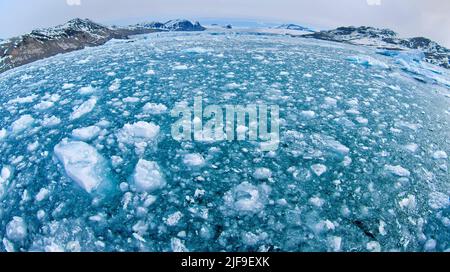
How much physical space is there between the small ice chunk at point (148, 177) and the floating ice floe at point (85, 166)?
0.71 ft

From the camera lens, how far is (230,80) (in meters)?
5.04

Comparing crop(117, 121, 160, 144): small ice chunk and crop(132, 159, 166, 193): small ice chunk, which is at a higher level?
crop(117, 121, 160, 144): small ice chunk

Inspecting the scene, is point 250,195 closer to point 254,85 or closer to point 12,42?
point 254,85

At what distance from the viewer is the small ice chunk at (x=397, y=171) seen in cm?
244

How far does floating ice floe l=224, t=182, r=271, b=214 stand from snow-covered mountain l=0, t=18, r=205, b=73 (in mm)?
12353

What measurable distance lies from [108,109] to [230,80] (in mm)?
2286

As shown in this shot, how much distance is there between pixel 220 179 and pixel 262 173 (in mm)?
A: 375

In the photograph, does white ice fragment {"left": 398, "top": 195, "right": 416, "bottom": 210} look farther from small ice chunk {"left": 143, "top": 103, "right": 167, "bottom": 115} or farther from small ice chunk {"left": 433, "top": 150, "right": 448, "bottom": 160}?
small ice chunk {"left": 143, "top": 103, "right": 167, "bottom": 115}

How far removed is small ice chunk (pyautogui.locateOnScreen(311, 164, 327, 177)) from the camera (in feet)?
7.76

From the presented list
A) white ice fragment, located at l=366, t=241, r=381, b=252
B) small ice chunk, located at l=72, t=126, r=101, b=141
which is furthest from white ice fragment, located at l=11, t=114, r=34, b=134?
white ice fragment, located at l=366, t=241, r=381, b=252

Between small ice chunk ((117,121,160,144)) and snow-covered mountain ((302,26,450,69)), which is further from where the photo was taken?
snow-covered mountain ((302,26,450,69))

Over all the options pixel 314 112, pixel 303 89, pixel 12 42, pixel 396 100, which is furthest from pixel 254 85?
pixel 12 42

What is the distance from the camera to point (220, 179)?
224 cm

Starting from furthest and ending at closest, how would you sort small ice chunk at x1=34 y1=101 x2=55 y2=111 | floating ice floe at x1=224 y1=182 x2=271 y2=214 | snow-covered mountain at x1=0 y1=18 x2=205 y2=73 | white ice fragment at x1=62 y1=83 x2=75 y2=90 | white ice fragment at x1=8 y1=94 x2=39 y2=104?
snow-covered mountain at x1=0 y1=18 x2=205 y2=73
white ice fragment at x1=62 y1=83 x2=75 y2=90
white ice fragment at x1=8 y1=94 x2=39 y2=104
small ice chunk at x1=34 y1=101 x2=55 y2=111
floating ice floe at x1=224 y1=182 x2=271 y2=214
